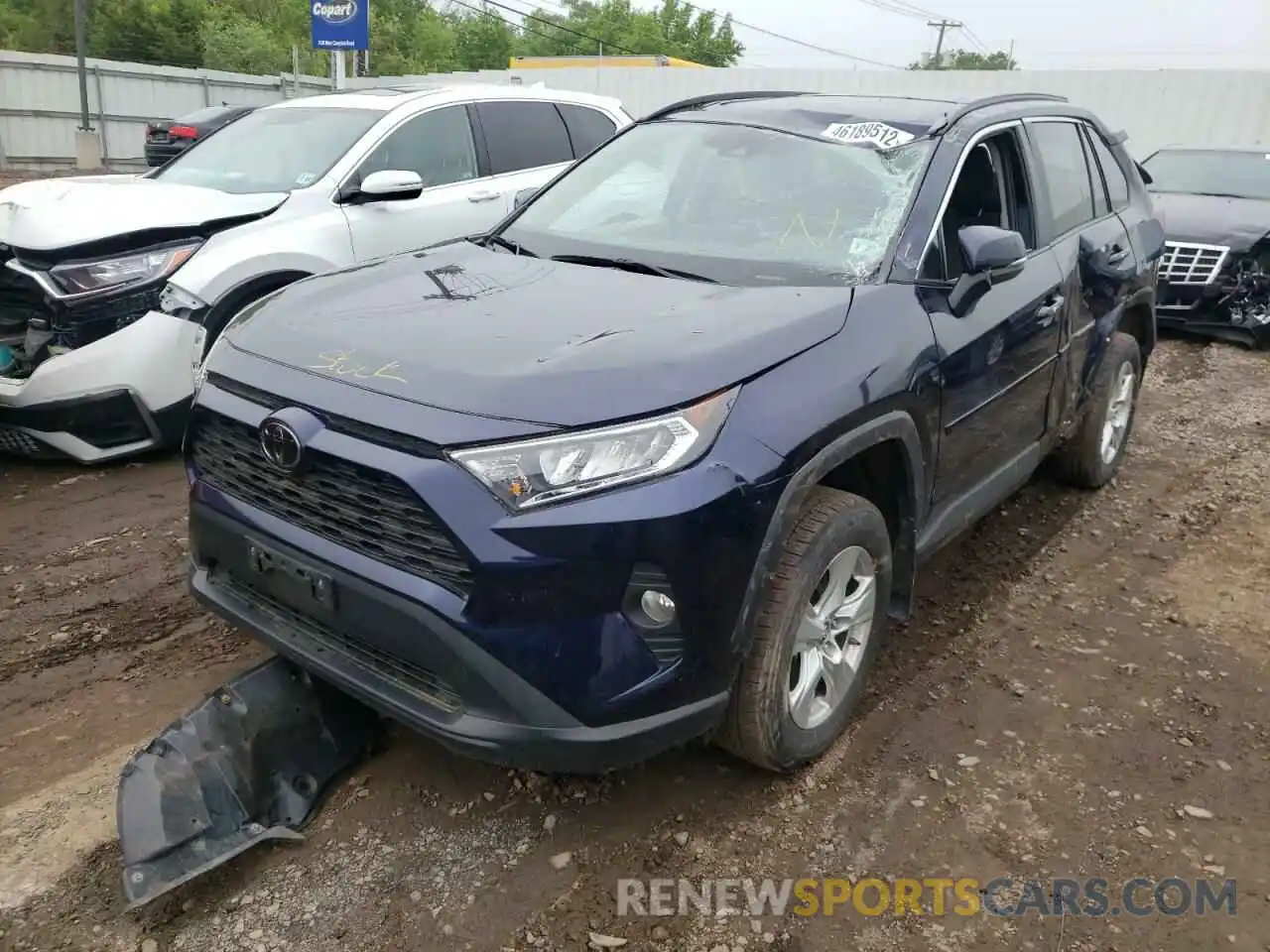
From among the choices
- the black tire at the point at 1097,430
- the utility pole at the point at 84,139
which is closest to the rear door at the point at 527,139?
the black tire at the point at 1097,430

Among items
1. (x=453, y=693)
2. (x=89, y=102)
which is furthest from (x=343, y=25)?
(x=453, y=693)

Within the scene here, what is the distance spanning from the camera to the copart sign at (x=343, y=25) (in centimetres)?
1688

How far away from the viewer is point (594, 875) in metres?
2.53

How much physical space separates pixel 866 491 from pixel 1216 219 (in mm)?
7480

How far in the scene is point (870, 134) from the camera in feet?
11.3

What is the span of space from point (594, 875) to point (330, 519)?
1.11 metres

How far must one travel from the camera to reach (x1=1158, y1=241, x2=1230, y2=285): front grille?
8.41m

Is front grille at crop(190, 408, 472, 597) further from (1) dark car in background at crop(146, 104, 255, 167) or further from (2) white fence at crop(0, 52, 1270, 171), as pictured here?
(2) white fence at crop(0, 52, 1270, 171)

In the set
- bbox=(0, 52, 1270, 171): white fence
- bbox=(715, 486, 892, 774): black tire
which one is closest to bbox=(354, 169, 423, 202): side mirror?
bbox=(715, 486, 892, 774): black tire

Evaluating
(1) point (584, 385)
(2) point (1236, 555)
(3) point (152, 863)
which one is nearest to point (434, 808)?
(3) point (152, 863)

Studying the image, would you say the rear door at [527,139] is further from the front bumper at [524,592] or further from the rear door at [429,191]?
the front bumper at [524,592]

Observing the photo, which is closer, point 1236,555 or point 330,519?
point 330,519

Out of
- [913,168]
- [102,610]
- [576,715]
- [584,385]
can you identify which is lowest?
[102,610]

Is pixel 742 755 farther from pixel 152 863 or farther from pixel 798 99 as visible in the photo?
pixel 798 99
